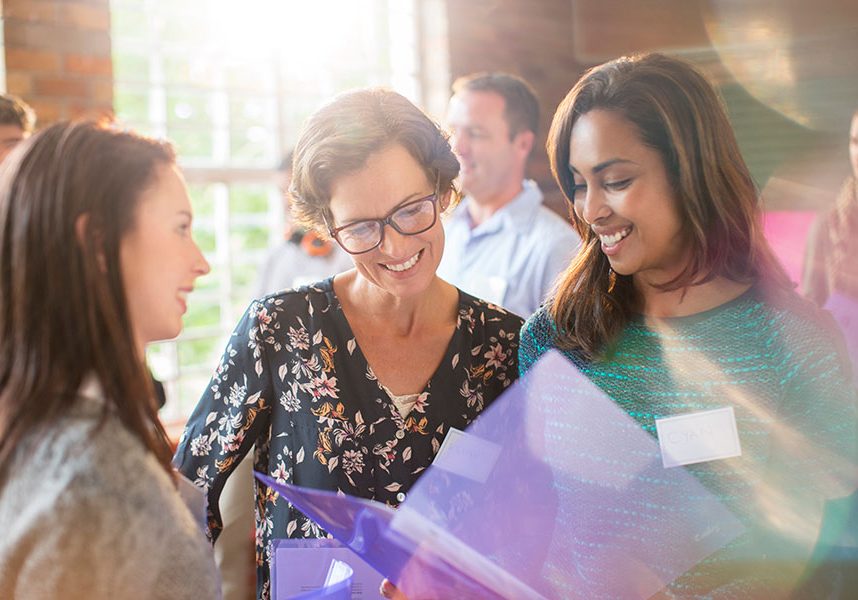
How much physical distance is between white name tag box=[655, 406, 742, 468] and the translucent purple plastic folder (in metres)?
0.03

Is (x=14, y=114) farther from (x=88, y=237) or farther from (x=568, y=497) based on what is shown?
(x=568, y=497)

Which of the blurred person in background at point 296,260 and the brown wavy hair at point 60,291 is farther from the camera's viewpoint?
the blurred person in background at point 296,260

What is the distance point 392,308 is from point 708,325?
0.56 meters

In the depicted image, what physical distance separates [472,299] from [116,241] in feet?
2.85

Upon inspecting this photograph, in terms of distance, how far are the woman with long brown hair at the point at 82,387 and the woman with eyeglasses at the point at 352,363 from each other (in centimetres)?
52

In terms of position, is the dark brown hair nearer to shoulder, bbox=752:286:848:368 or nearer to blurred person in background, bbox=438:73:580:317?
shoulder, bbox=752:286:848:368

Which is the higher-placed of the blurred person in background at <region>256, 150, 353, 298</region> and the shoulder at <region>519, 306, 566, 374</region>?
the shoulder at <region>519, 306, 566, 374</region>

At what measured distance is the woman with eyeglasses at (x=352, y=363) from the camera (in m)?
1.46

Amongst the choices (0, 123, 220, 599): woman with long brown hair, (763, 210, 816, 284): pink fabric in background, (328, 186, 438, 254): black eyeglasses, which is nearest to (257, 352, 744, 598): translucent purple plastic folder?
(328, 186, 438, 254): black eyeglasses

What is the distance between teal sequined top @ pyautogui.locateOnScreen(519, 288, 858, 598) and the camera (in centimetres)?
128

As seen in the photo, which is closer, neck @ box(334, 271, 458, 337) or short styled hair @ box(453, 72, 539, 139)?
neck @ box(334, 271, 458, 337)


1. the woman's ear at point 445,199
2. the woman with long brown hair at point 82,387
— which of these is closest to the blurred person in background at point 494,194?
the woman's ear at point 445,199

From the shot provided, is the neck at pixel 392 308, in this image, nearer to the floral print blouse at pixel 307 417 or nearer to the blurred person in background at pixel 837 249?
the floral print blouse at pixel 307 417

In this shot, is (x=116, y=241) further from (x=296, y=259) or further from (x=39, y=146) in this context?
(x=296, y=259)
